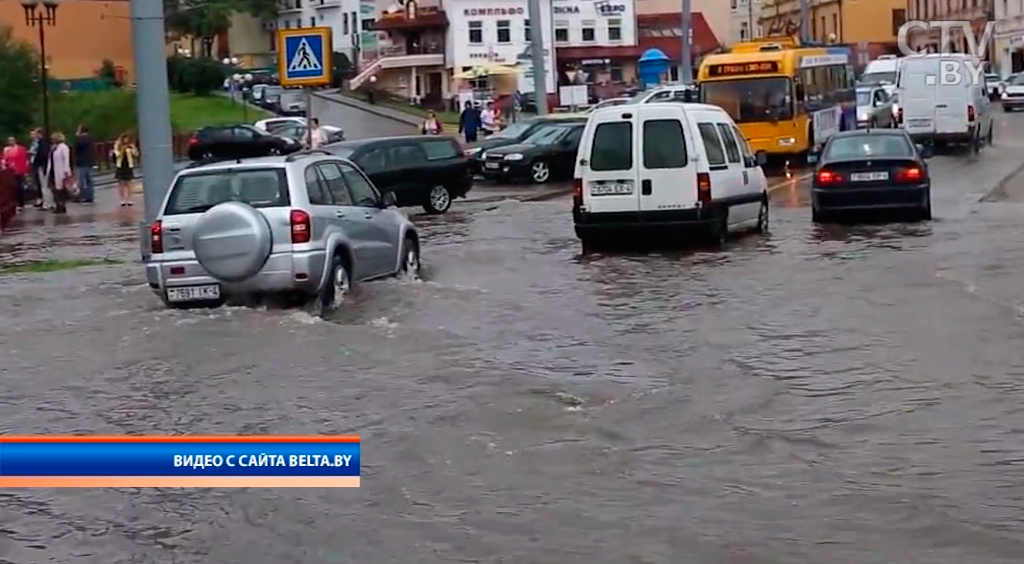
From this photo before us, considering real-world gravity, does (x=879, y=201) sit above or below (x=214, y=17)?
below

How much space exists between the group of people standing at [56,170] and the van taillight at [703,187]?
18614 millimetres

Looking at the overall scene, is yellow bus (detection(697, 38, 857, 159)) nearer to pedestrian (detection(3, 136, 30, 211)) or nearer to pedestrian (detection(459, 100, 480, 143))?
pedestrian (detection(3, 136, 30, 211))

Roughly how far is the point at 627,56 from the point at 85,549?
87259 millimetres

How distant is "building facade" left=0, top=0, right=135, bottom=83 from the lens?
71.8m

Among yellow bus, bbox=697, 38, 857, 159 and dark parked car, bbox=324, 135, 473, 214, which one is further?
yellow bus, bbox=697, 38, 857, 159

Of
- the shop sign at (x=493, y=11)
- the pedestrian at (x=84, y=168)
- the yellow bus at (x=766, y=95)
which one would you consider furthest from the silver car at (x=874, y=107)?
the shop sign at (x=493, y=11)

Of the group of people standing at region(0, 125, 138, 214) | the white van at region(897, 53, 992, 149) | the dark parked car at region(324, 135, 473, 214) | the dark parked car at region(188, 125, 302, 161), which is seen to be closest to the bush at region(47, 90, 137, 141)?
A: the dark parked car at region(188, 125, 302, 161)

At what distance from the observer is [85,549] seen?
771 centimetres

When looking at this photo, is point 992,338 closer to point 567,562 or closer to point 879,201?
point 567,562

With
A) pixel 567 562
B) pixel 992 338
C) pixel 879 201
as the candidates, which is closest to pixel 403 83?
pixel 879 201

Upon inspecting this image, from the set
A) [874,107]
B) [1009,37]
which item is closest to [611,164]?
[874,107]

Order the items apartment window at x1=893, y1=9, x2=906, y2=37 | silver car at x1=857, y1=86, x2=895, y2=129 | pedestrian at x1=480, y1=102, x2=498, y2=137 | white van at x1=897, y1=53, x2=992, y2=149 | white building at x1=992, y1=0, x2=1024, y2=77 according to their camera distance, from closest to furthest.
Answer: white van at x1=897, y1=53, x2=992, y2=149 < silver car at x1=857, y1=86, x2=895, y2=129 < pedestrian at x1=480, y1=102, x2=498, y2=137 < white building at x1=992, y1=0, x2=1024, y2=77 < apartment window at x1=893, y1=9, x2=906, y2=37

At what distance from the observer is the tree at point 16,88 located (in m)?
49.4

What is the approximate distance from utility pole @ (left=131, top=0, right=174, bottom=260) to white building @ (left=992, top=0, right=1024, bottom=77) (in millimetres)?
66588
